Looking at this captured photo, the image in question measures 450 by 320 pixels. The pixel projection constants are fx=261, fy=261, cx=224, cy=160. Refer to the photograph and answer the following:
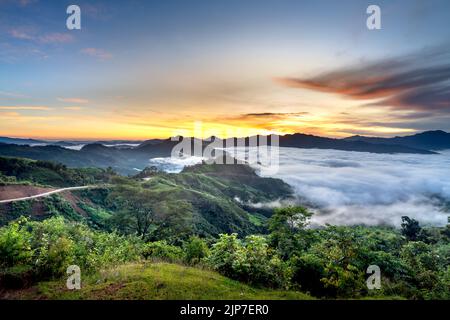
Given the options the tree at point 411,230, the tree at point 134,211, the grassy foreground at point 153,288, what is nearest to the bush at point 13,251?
the grassy foreground at point 153,288

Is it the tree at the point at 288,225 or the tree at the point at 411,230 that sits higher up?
the tree at the point at 288,225

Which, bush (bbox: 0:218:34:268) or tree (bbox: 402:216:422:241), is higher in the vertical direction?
bush (bbox: 0:218:34:268)

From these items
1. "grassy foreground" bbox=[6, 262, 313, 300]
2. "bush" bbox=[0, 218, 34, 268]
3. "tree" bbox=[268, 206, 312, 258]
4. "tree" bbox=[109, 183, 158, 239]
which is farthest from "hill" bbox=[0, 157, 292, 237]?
"grassy foreground" bbox=[6, 262, 313, 300]

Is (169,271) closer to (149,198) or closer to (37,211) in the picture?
(149,198)

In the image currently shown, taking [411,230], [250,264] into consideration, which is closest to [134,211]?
[250,264]

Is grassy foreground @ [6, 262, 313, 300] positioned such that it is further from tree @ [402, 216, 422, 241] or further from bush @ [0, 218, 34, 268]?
tree @ [402, 216, 422, 241]

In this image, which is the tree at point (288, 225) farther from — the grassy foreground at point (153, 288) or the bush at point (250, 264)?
the grassy foreground at point (153, 288)

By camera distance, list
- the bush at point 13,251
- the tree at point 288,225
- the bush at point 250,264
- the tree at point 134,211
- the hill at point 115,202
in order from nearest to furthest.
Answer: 1. the bush at point 13,251
2. the bush at point 250,264
3. the tree at point 288,225
4. the tree at point 134,211
5. the hill at point 115,202

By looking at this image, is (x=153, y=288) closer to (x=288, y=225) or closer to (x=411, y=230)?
(x=288, y=225)
